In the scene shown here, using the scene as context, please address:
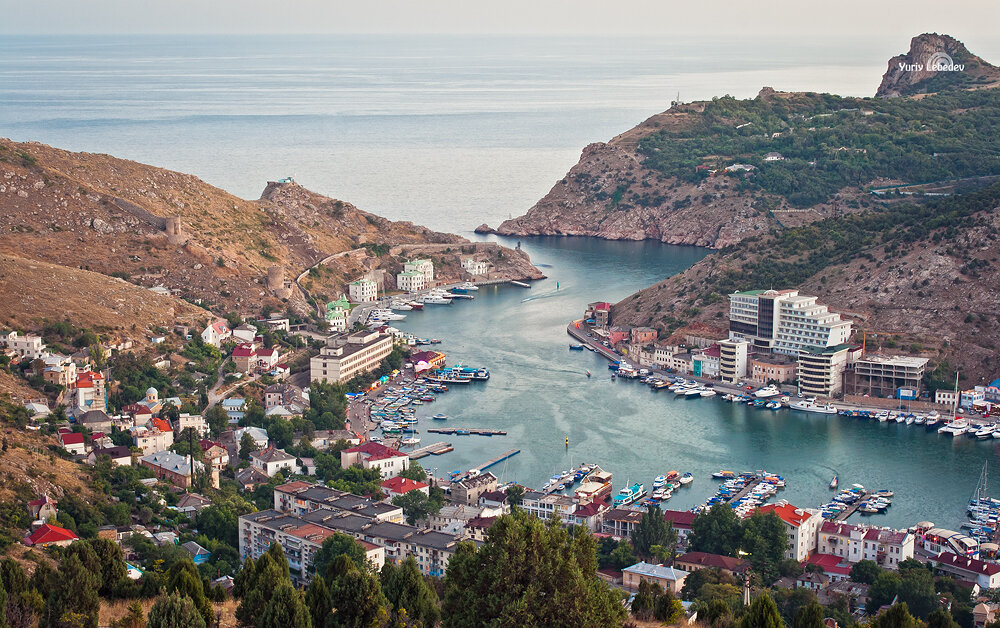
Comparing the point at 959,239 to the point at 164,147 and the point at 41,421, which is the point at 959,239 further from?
the point at 164,147

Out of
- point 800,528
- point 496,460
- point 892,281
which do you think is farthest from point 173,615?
point 892,281

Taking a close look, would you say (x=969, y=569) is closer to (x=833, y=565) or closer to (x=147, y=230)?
(x=833, y=565)

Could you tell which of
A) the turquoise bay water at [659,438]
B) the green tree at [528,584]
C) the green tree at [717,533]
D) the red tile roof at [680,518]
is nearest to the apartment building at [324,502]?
the turquoise bay water at [659,438]

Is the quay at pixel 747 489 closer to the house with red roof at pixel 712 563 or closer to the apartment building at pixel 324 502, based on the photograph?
the house with red roof at pixel 712 563

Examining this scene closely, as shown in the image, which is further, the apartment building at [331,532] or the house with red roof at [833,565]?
the house with red roof at [833,565]

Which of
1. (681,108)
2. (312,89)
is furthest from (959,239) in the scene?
(312,89)

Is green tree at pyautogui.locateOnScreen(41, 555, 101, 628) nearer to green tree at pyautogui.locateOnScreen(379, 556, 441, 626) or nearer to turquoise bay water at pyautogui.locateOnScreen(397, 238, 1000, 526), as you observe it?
green tree at pyautogui.locateOnScreen(379, 556, 441, 626)

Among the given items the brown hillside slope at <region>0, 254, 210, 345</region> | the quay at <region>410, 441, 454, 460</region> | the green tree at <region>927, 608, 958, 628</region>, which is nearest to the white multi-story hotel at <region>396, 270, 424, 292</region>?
the brown hillside slope at <region>0, 254, 210, 345</region>
